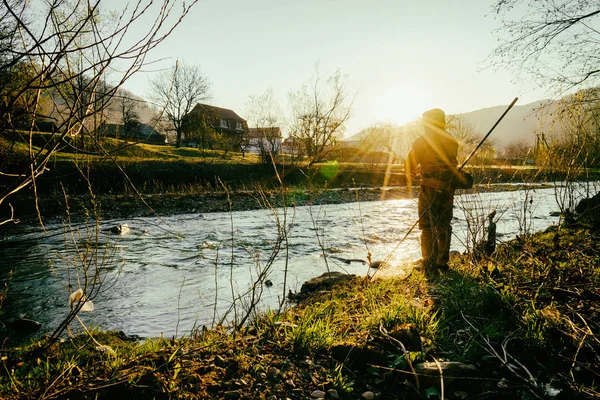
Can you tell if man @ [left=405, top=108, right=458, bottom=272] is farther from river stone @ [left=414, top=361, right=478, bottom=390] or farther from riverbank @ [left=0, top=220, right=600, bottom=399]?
river stone @ [left=414, top=361, right=478, bottom=390]

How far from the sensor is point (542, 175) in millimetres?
5766

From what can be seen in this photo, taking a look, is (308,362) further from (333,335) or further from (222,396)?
(222,396)

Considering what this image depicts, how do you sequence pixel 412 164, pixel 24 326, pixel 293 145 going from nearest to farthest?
pixel 24 326 → pixel 412 164 → pixel 293 145

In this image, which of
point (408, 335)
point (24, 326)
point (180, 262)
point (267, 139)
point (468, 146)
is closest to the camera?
point (408, 335)

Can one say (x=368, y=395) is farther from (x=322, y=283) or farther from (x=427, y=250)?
(x=427, y=250)

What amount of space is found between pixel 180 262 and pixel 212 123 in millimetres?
53239

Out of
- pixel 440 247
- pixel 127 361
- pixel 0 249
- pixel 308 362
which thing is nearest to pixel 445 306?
pixel 308 362

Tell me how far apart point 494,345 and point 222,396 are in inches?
78.5

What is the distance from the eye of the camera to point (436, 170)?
207 inches

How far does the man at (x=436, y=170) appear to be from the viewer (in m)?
5.20

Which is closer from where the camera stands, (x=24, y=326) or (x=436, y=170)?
(x=24, y=326)

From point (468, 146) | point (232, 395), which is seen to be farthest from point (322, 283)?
point (468, 146)

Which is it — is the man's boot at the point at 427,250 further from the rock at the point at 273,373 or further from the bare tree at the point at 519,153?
the rock at the point at 273,373

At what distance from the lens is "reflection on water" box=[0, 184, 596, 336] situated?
477 cm
